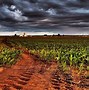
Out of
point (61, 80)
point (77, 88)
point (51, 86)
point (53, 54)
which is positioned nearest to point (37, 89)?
point (51, 86)

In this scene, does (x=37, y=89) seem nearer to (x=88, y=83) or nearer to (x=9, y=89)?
(x=9, y=89)

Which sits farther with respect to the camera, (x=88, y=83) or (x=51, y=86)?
(x=88, y=83)

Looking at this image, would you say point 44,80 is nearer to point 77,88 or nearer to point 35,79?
point 35,79

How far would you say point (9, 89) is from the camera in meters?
8.21

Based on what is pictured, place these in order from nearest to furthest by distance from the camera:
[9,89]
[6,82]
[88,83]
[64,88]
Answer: [9,89]
[64,88]
[6,82]
[88,83]

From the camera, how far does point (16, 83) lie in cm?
932

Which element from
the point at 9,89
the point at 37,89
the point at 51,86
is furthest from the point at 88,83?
the point at 9,89

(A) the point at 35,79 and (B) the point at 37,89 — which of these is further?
(A) the point at 35,79

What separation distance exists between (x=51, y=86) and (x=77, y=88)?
2.78 ft

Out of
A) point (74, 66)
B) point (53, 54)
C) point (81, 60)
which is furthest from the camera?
point (53, 54)

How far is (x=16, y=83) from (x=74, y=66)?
662 centimetres

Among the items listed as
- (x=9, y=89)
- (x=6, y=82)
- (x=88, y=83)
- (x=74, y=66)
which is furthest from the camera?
(x=74, y=66)

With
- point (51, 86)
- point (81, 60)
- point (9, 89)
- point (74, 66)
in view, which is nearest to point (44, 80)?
point (51, 86)

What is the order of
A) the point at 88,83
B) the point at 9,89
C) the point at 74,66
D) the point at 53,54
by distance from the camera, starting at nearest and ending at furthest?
the point at 9,89 < the point at 88,83 < the point at 74,66 < the point at 53,54
